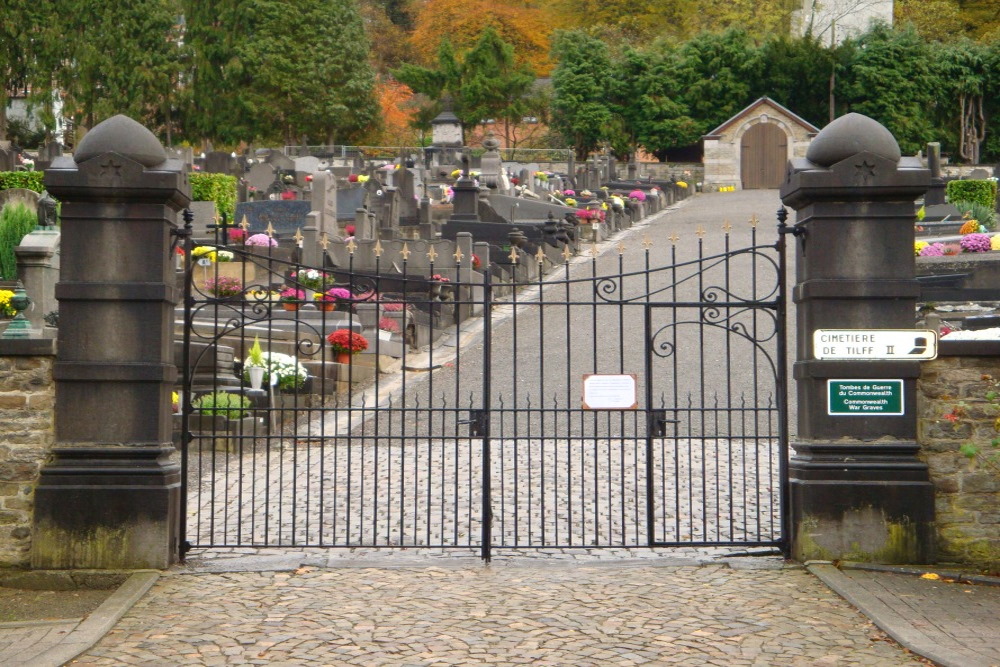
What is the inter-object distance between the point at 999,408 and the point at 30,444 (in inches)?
241

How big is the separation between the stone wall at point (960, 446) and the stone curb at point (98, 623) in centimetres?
499

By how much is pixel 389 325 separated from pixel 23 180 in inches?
460

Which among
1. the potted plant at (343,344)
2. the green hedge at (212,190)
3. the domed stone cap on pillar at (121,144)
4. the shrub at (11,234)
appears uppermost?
the green hedge at (212,190)

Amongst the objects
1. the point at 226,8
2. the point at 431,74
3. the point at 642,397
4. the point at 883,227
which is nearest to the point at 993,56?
the point at 431,74

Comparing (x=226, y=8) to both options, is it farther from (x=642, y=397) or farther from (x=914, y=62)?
(x=642, y=397)

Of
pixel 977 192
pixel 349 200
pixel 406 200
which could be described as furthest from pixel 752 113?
pixel 349 200

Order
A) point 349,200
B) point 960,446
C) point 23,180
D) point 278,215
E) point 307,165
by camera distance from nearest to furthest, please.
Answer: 1. point 960,446
2. point 23,180
3. point 278,215
4. point 349,200
5. point 307,165

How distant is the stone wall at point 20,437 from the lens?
8156 millimetres

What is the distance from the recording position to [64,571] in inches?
320

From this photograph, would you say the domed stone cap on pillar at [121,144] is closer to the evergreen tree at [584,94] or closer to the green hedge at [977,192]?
the green hedge at [977,192]

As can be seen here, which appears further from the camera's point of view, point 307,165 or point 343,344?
point 307,165

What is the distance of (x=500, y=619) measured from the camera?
276 inches

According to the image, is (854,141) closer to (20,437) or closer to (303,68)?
(20,437)

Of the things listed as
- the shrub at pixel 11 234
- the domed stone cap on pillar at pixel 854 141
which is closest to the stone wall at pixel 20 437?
the domed stone cap on pillar at pixel 854 141
